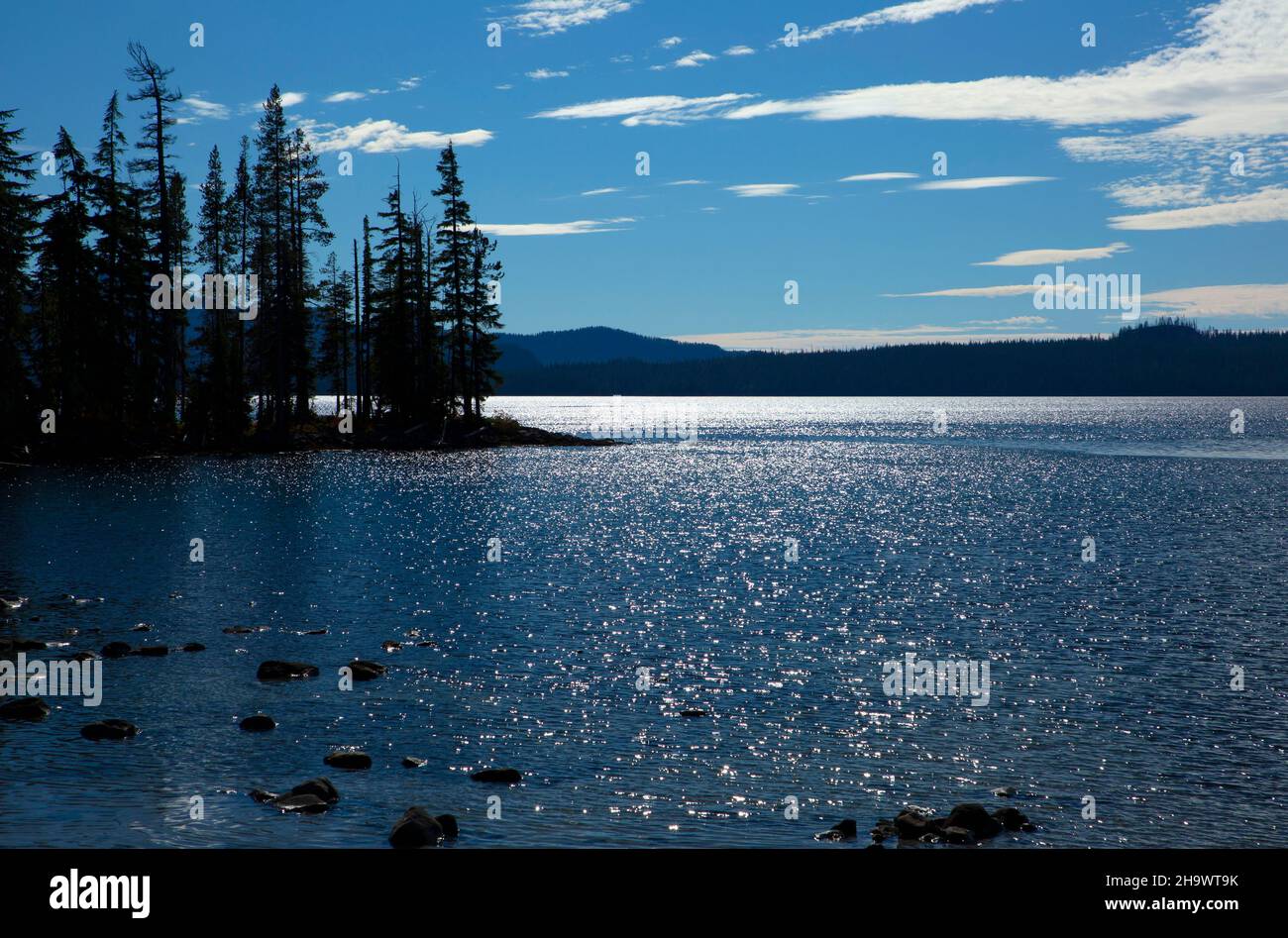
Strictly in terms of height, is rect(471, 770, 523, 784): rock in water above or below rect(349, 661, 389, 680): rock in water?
below

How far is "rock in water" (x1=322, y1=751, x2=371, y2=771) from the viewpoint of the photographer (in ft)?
55.6

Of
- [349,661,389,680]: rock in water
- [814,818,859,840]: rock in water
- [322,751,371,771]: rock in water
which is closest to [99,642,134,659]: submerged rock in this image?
[349,661,389,680]: rock in water

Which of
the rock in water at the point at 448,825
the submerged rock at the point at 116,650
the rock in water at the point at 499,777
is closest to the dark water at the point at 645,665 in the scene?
the rock in water at the point at 448,825

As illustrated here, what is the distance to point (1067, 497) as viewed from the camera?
73.6 meters

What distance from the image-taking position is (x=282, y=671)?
74.6 feet

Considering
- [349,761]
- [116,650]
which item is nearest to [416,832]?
[349,761]

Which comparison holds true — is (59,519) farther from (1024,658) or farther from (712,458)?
(712,458)

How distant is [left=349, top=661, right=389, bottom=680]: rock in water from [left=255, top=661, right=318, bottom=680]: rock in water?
825mm

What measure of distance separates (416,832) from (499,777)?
9.75 feet

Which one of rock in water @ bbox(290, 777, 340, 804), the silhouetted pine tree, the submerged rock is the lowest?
rock in water @ bbox(290, 777, 340, 804)

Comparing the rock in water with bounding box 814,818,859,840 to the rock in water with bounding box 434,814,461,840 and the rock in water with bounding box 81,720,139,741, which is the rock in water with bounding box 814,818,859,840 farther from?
the rock in water with bounding box 81,720,139,741

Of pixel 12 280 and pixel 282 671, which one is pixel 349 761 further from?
pixel 12 280

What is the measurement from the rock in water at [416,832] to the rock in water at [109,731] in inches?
279

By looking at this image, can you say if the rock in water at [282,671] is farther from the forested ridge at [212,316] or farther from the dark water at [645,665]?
the forested ridge at [212,316]
